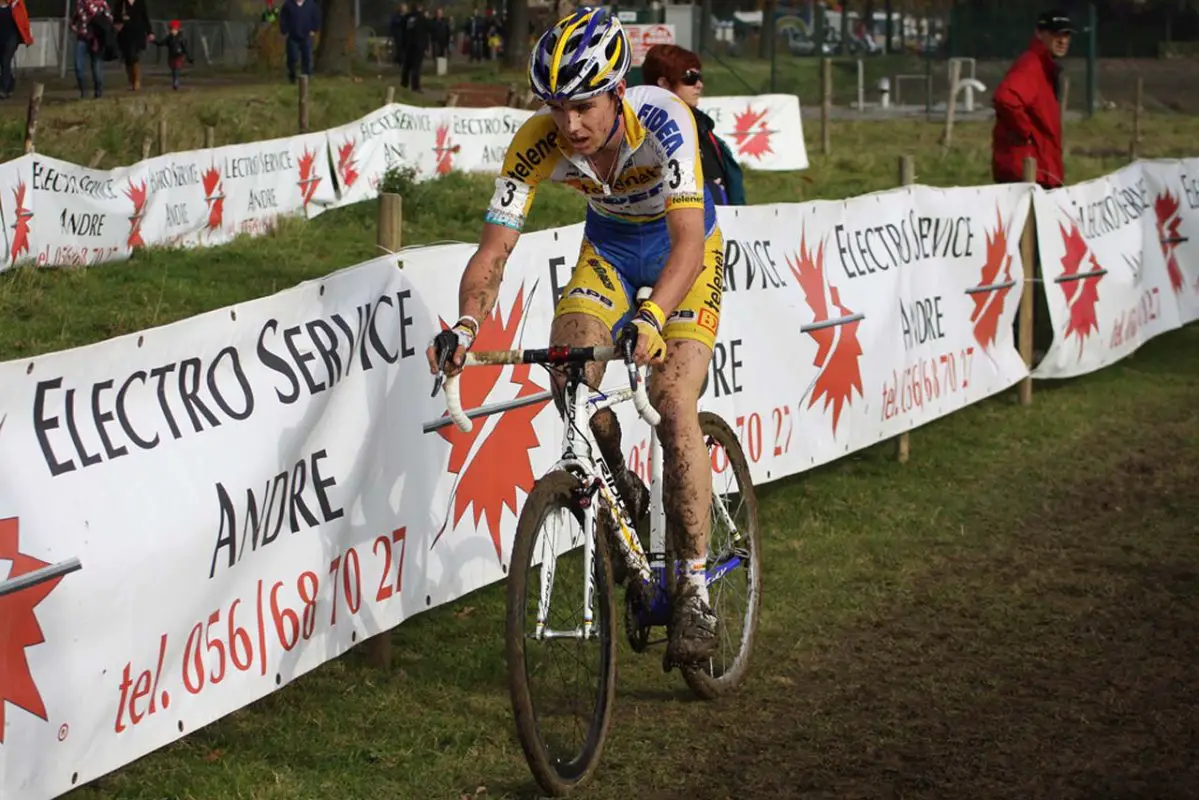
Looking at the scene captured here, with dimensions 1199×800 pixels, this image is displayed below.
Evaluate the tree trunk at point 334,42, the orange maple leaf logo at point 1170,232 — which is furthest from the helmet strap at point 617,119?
the tree trunk at point 334,42

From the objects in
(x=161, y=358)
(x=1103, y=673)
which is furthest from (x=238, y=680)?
(x=1103, y=673)

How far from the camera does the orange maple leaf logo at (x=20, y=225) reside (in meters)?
15.0

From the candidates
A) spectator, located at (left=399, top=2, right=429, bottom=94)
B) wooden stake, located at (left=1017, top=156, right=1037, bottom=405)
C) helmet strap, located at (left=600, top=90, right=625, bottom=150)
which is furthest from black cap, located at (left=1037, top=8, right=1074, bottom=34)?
spectator, located at (left=399, top=2, right=429, bottom=94)

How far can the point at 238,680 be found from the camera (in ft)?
18.5

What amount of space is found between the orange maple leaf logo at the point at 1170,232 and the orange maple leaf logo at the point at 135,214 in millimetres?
9279

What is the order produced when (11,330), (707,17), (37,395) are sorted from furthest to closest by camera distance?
(707,17) < (11,330) < (37,395)

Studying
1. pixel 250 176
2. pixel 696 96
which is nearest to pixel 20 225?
pixel 250 176

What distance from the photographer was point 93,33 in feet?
106

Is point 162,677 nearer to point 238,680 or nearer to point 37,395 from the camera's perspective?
point 238,680

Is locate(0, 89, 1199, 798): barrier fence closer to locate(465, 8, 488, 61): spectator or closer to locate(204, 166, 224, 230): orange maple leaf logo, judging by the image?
locate(204, 166, 224, 230): orange maple leaf logo

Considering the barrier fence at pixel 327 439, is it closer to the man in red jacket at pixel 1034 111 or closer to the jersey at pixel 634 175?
the jersey at pixel 634 175

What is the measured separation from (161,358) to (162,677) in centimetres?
93

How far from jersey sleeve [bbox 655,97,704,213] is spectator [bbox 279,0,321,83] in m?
33.5

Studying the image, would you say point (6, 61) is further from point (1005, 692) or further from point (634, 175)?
point (1005, 692)
